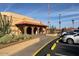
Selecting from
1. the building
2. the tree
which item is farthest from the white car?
the tree

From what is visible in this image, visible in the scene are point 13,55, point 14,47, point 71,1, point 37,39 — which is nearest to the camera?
point 13,55

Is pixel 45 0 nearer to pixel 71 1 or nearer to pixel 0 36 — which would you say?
pixel 71 1

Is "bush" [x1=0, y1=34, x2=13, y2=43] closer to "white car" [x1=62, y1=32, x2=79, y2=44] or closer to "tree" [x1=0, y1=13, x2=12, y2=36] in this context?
"tree" [x1=0, y1=13, x2=12, y2=36]

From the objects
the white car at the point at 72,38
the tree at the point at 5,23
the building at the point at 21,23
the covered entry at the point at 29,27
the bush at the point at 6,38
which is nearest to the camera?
the bush at the point at 6,38

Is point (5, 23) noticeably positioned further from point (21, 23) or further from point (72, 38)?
point (72, 38)

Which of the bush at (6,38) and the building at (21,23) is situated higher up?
the building at (21,23)

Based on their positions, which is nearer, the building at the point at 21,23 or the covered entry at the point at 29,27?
the building at the point at 21,23

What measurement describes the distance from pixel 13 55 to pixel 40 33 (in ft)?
28.2

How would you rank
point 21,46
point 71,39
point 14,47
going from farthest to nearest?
point 71,39
point 21,46
point 14,47

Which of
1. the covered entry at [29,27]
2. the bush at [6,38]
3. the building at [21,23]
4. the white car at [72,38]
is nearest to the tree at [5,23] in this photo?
the building at [21,23]

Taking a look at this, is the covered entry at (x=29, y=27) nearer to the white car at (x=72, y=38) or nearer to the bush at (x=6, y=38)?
the bush at (x=6, y=38)

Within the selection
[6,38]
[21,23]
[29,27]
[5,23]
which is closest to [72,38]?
[29,27]

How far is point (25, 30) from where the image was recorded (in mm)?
19875

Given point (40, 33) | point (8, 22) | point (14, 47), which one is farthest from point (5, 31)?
point (40, 33)
